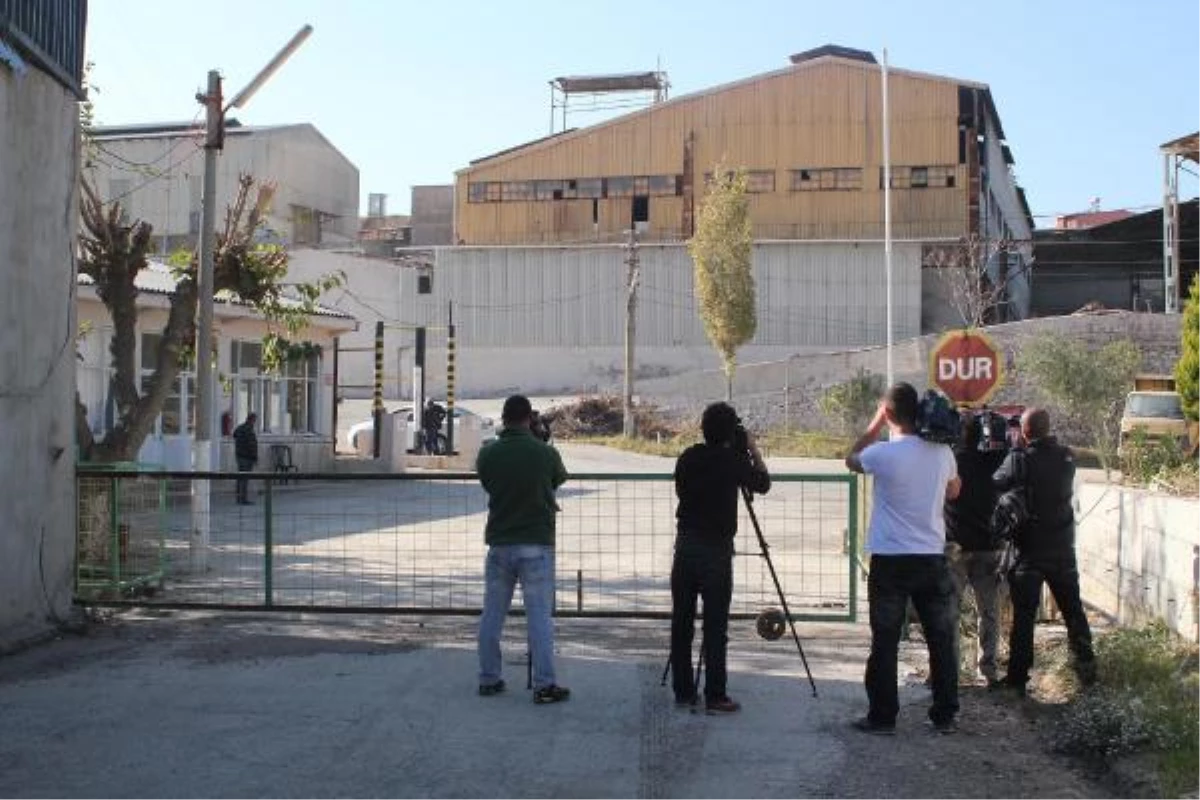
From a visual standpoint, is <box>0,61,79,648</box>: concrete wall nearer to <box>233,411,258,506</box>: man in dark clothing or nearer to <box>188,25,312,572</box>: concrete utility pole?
<box>188,25,312,572</box>: concrete utility pole

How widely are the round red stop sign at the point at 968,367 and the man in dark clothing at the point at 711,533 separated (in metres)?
3.88

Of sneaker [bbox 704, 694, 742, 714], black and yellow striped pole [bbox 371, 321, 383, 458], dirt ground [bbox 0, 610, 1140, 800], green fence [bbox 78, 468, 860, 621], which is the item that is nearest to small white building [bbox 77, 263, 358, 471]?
black and yellow striped pole [bbox 371, 321, 383, 458]

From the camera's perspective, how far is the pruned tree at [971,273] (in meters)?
47.2

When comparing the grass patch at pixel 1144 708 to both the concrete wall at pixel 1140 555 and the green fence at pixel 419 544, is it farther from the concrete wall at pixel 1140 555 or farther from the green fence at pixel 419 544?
the green fence at pixel 419 544

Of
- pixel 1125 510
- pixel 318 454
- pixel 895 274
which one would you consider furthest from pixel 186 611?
pixel 895 274

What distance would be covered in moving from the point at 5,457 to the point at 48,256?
1.58m

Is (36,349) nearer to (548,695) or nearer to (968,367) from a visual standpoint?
(548,695)

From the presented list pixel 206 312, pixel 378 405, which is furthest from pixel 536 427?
pixel 378 405

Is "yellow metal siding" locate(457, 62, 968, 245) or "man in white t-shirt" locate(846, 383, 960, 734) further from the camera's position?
"yellow metal siding" locate(457, 62, 968, 245)

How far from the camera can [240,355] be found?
26.5m

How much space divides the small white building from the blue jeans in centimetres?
1283

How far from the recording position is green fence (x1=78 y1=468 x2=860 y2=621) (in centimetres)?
996

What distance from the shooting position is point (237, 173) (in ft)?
165

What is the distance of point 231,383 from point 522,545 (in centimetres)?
2030
